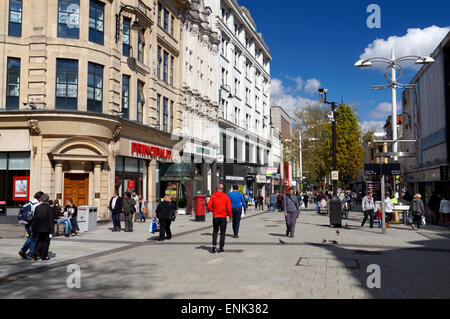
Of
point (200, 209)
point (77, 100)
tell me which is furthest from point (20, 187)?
point (200, 209)

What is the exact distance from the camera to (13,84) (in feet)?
68.9

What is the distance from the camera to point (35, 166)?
20453 mm

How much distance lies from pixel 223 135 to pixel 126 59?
20862 millimetres

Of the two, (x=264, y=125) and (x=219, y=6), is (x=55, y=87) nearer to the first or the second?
(x=219, y=6)

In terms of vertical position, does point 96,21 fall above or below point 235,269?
above

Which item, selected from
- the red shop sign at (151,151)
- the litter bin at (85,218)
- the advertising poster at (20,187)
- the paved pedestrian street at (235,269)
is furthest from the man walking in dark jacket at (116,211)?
the red shop sign at (151,151)

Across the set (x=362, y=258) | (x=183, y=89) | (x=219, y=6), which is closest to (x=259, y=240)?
(x=362, y=258)

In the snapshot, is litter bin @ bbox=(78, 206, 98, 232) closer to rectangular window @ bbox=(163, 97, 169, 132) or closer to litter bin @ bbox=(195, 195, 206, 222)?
litter bin @ bbox=(195, 195, 206, 222)

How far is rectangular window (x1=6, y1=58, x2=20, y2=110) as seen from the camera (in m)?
20.9

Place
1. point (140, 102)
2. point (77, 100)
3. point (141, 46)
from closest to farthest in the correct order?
point (77, 100)
point (140, 102)
point (141, 46)

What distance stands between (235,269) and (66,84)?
15.9m

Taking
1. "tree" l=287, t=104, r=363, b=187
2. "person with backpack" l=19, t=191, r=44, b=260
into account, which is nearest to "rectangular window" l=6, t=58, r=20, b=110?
"person with backpack" l=19, t=191, r=44, b=260

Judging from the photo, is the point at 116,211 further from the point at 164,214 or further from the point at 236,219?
the point at 236,219

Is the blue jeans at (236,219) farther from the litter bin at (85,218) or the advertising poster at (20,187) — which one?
the advertising poster at (20,187)
